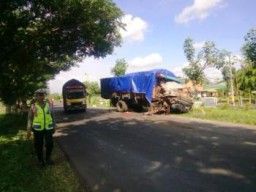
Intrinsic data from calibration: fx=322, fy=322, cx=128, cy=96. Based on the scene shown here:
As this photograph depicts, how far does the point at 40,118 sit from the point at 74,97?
837 inches

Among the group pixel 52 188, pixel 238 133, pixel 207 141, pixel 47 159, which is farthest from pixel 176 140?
pixel 52 188

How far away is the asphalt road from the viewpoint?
6410 mm

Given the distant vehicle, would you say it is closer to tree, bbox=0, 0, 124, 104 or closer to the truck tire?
the truck tire

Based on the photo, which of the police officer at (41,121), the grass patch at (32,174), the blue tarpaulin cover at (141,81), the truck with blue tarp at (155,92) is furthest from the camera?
the blue tarpaulin cover at (141,81)

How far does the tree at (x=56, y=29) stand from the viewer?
52.5ft

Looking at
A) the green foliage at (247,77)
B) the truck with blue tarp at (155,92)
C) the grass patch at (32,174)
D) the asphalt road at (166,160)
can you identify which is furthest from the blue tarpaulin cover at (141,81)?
the green foliage at (247,77)

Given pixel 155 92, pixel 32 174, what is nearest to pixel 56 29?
pixel 155 92

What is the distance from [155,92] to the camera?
23766mm

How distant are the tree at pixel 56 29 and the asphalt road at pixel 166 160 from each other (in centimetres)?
653

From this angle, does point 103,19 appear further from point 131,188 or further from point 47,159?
point 131,188

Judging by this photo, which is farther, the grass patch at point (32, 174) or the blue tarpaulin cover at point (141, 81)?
the blue tarpaulin cover at point (141, 81)

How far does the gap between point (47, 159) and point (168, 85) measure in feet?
53.4

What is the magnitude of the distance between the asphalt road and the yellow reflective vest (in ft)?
4.41

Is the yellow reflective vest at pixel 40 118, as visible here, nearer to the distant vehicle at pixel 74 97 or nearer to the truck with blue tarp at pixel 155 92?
the truck with blue tarp at pixel 155 92
